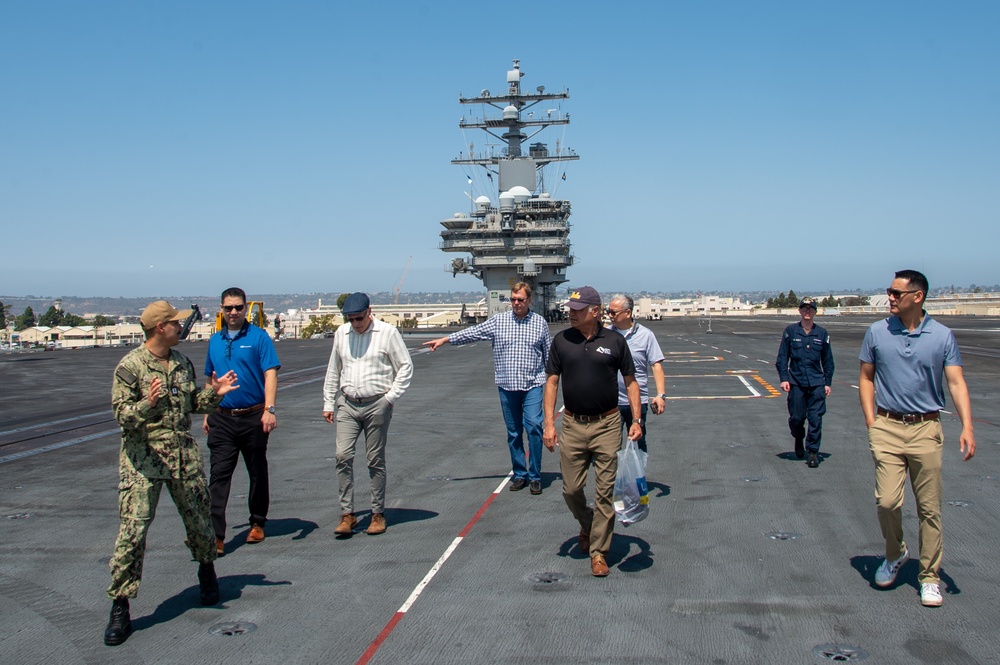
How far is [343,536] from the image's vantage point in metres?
7.32

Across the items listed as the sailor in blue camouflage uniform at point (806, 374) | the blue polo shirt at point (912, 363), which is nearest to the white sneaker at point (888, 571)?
the blue polo shirt at point (912, 363)

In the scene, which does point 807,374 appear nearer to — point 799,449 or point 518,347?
point 799,449

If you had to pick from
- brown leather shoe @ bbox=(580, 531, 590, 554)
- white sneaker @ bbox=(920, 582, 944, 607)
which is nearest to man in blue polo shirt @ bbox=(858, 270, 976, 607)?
white sneaker @ bbox=(920, 582, 944, 607)

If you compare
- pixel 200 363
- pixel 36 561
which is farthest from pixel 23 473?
pixel 200 363

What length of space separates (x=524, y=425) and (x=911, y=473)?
13.4ft

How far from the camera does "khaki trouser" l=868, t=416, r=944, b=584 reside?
577 cm

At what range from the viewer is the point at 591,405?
6.38 m

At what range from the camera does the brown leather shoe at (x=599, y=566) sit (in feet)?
20.2

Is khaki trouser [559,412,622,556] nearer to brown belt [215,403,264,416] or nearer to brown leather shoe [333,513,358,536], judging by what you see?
brown leather shoe [333,513,358,536]

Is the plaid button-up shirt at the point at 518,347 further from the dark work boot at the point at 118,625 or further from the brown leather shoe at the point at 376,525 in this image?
the dark work boot at the point at 118,625

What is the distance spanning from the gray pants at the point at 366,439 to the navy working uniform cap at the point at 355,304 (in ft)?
2.44

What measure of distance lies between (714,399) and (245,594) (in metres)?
13.0

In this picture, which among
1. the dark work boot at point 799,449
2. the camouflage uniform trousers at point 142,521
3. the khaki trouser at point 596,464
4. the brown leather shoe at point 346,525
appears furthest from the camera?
the dark work boot at point 799,449

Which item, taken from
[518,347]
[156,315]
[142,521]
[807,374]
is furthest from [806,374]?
[142,521]
